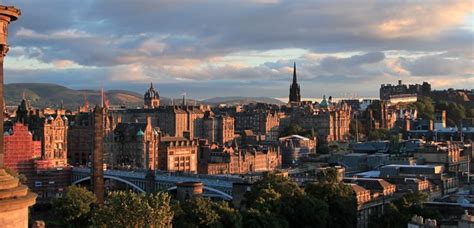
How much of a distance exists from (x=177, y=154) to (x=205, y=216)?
4974cm

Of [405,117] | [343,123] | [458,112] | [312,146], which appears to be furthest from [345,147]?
[458,112]

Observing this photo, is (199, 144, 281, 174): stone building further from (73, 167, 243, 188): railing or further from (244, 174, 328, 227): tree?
(244, 174, 328, 227): tree

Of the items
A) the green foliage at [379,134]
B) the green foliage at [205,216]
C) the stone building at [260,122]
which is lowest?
the green foliage at [205,216]

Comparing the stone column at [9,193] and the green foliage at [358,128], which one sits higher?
the stone column at [9,193]

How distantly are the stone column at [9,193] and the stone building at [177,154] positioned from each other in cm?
8016

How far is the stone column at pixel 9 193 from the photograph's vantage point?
26.0 ft

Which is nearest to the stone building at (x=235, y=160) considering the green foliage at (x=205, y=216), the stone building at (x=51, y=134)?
the stone building at (x=51, y=134)

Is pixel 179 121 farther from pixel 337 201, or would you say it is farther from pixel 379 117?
pixel 337 201

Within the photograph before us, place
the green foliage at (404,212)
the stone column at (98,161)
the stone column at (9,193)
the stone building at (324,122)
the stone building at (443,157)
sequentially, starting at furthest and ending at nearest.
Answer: the stone building at (324,122) → the stone building at (443,157) → the stone column at (98,161) → the green foliage at (404,212) → the stone column at (9,193)

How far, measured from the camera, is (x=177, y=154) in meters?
89.2

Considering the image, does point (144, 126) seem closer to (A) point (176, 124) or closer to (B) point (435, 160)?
(A) point (176, 124)

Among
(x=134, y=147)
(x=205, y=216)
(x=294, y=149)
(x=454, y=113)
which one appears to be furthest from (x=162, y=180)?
(x=454, y=113)

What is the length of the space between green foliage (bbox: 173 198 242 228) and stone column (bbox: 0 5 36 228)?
103 feet

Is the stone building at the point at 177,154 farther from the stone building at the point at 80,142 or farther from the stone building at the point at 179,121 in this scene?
the stone building at the point at 179,121
